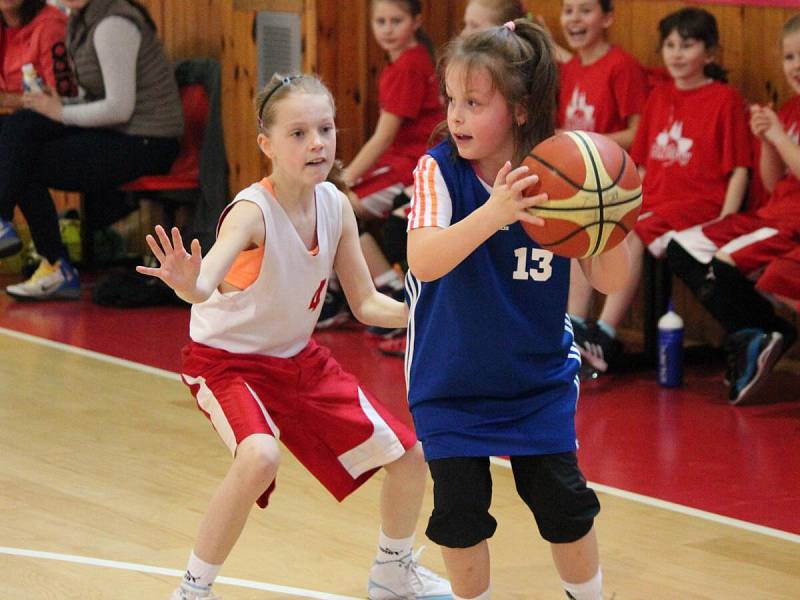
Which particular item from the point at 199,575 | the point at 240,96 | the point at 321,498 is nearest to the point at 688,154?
the point at 321,498

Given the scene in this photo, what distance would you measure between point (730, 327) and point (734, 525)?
1.77 m

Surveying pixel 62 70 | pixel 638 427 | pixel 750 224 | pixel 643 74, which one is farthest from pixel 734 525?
pixel 62 70

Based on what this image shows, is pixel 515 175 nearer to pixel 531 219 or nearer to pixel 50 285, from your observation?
pixel 531 219

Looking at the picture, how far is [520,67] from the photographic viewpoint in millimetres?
2738

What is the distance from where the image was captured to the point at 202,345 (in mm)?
3291

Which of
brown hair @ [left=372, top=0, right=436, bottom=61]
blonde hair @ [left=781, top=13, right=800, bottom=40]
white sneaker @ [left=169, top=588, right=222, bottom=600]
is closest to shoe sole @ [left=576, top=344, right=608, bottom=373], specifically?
blonde hair @ [left=781, top=13, right=800, bottom=40]

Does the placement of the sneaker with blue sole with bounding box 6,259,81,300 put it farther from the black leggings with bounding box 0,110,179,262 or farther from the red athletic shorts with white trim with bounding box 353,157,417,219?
the red athletic shorts with white trim with bounding box 353,157,417,219

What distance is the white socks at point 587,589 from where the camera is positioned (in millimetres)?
2809

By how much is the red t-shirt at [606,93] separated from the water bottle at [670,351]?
3.36 feet

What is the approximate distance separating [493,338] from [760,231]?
287cm

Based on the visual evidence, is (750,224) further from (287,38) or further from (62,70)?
(62,70)

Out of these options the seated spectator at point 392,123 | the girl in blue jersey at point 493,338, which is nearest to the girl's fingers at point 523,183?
the girl in blue jersey at point 493,338

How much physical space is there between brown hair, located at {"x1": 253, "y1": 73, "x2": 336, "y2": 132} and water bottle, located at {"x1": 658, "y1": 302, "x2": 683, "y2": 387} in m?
2.47

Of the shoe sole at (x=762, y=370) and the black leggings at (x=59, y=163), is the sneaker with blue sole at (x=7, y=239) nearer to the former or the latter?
the black leggings at (x=59, y=163)
